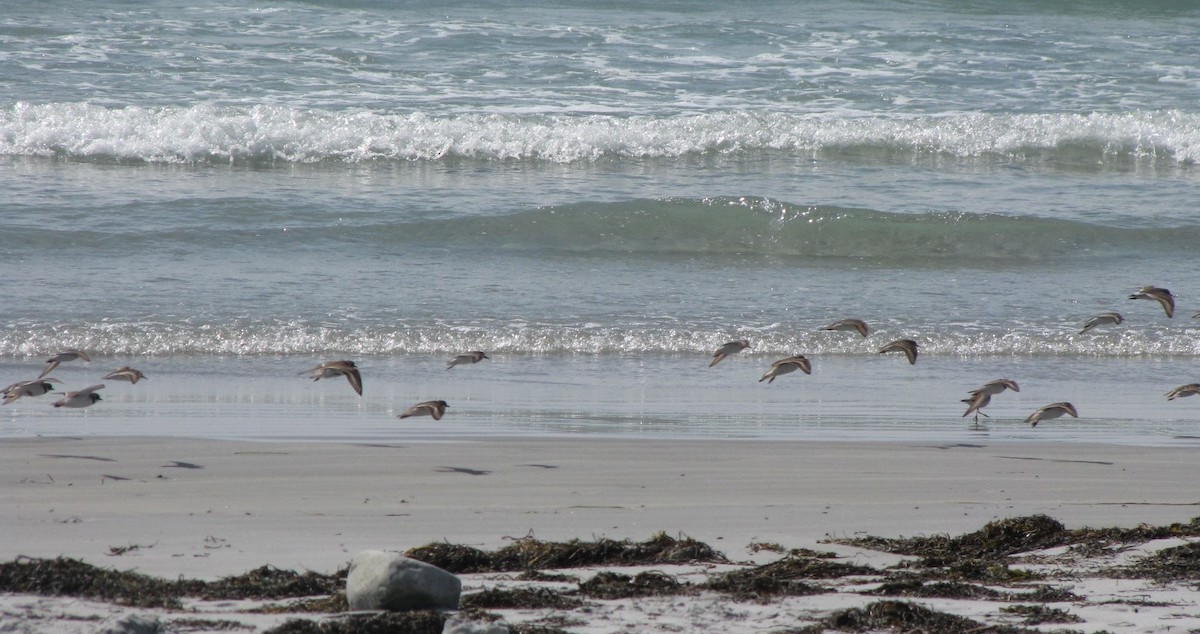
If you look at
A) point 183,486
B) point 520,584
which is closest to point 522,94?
point 183,486

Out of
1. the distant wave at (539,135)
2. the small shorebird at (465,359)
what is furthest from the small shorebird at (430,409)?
the distant wave at (539,135)

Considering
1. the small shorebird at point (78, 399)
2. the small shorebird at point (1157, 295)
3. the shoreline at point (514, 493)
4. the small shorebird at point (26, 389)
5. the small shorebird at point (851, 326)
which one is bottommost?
the shoreline at point (514, 493)

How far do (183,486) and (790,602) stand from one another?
2.32 meters

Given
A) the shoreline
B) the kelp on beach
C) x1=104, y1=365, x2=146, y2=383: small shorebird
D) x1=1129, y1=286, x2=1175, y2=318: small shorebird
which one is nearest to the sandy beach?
the shoreline

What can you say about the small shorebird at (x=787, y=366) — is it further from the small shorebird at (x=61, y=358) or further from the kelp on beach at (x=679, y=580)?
the small shorebird at (x=61, y=358)

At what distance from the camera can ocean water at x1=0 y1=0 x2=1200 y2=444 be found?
21.6 feet

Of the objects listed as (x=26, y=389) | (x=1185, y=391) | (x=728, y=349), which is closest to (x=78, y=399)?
(x=26, y=389)

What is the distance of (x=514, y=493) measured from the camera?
14.6ft

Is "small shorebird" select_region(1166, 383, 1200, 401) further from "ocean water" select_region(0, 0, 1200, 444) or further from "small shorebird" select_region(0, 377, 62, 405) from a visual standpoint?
"small shorebird" select_region(0, 377, 62, 405)

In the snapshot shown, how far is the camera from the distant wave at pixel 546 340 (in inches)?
286

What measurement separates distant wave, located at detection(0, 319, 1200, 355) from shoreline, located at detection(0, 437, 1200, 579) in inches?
85.9

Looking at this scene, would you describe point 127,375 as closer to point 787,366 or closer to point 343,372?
point 343,372

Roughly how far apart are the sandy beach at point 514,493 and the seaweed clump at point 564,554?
17 cm

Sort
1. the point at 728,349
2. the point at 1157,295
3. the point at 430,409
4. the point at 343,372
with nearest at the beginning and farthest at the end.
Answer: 1. the point at 430,409
2. the point at 343,372
3. the point at 728,349
4. the point at 1157,295
